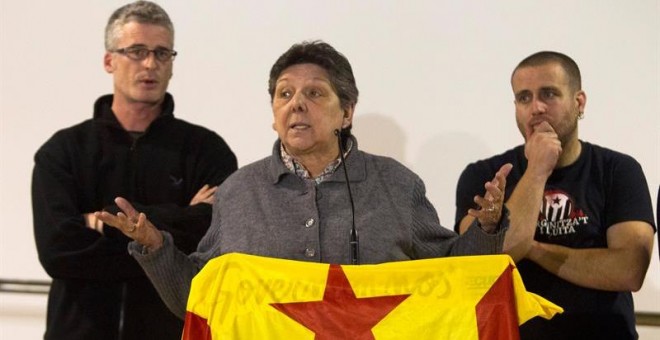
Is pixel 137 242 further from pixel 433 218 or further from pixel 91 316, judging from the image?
pixel 433 218

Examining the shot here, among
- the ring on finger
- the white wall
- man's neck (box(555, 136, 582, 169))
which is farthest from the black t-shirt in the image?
the ring on finger

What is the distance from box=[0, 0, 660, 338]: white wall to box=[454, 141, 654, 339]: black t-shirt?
449 millimetres

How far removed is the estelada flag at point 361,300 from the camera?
236 cm

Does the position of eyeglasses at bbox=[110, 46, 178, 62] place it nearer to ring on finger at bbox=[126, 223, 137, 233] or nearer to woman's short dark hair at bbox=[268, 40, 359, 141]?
woman's short dark hair at bbox=[268, 40, 359, 141]

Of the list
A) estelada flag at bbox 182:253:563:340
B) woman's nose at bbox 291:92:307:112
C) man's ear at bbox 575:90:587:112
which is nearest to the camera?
estelada flag at bbox 182:253:563:340

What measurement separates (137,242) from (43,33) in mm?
1473

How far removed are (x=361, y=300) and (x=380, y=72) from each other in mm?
1345

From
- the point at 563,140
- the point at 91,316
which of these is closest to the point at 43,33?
the point at 91,316

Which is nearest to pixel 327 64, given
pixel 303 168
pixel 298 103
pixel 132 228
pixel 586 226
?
pixel 298 103

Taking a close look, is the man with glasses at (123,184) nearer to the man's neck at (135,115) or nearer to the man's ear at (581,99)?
the man's neck at (135,115)

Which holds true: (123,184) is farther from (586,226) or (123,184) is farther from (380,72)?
(586,226)

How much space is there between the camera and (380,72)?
11.7 ft

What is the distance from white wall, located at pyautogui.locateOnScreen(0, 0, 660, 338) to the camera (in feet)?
11.4

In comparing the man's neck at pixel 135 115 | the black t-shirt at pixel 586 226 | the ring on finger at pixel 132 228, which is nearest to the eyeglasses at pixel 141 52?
the man's neck at pixel 135 115
